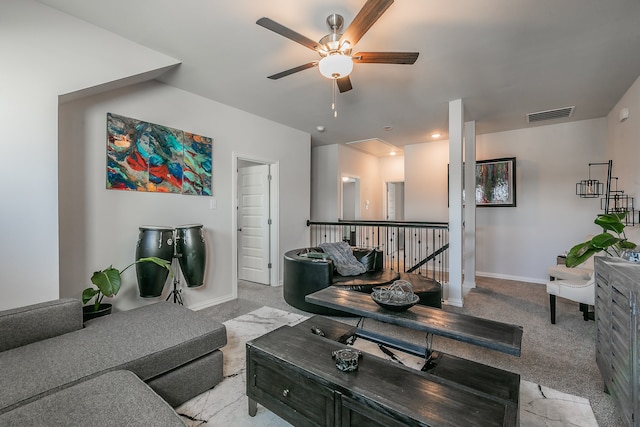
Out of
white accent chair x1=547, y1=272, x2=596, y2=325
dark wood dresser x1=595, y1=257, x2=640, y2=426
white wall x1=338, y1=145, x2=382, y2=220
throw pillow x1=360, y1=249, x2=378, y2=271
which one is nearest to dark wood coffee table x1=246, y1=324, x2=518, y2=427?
dark wood dresser x1=595, y1=257, x2=640, y2=426

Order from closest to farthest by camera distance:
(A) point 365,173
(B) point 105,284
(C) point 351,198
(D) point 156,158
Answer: (B) point 105,284
(D) point 156,158
(A) point 365,173
(C) point 351,198

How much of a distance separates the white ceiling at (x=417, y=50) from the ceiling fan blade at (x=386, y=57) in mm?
276

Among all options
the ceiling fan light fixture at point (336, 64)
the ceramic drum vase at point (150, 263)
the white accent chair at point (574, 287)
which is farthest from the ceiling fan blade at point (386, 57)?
the white accent chair at point (574, 287)

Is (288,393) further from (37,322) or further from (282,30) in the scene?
(282,30)

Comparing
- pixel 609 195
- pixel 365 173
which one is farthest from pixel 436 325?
pixel 365 173

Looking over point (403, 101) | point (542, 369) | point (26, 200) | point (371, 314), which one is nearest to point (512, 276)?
point (542, 369)

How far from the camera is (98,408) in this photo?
3.81 ft

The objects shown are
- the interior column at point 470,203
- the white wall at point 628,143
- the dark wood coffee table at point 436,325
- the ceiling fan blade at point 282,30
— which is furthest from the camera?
the interior column at point 470,203

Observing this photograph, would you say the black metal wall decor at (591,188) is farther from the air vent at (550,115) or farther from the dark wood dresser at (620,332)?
the dark wood dresser at (620,332)

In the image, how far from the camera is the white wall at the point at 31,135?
194cm

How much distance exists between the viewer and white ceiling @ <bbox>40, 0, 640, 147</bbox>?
2.02 metres

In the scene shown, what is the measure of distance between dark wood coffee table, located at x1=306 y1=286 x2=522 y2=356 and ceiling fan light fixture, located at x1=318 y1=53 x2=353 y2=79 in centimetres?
168

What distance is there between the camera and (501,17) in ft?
6.83

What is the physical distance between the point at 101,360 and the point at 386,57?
2637mm
